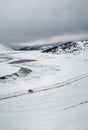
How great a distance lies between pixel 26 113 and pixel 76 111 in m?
4.71

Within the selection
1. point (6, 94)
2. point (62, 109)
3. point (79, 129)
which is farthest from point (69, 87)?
point (79, 129)

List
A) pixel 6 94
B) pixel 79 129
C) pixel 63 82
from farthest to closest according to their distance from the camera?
1. pixel 63 82
2. pixel 6 94
3. pixel 79 129

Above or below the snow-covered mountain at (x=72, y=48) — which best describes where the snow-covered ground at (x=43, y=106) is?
below

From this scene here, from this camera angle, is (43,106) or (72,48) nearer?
(43,106)

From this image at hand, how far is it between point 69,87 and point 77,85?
1576 millimetres

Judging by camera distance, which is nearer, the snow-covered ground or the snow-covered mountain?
the snow-covered ground

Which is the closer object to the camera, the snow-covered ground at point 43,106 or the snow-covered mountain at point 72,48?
the snow-covered ground at point 43,106

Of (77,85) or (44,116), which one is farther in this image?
(77,85)

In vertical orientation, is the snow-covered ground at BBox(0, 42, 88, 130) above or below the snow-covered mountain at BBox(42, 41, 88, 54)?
below

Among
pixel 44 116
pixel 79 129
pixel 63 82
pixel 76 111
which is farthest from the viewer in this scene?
pixel 63 82

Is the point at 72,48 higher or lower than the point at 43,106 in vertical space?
higher

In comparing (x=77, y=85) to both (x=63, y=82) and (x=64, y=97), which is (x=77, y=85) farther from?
(x=64, y=97)

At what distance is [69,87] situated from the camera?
21.7 metres

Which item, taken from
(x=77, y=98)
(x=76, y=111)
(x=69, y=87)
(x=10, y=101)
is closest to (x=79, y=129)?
(x=76, y=111)
